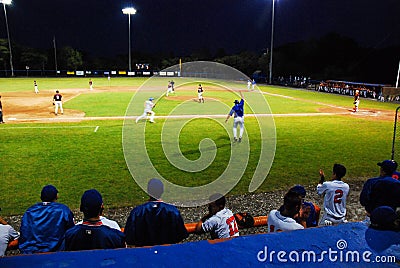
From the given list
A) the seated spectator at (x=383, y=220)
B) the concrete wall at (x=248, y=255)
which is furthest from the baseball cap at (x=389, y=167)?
the concrete wall at (x=248, y=255)

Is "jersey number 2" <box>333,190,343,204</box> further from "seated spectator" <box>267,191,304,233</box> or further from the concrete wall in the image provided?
the concrete wall

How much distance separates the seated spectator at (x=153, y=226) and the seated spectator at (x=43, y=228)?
3.23ft

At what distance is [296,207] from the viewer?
4.20 meters

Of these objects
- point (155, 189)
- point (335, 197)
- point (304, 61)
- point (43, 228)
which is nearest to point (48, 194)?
point (43, 228)

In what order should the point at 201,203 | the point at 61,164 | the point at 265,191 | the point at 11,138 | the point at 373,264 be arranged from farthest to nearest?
the point at 11,138 → the point at 61,164 → the point at 265,191 → the point at 201,203 → the point at 373,264

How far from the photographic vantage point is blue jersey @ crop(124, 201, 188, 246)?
14.2ft

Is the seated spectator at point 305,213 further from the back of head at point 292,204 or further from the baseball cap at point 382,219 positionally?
the baseball cap at point 382,219

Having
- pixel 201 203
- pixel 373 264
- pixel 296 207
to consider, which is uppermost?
pixel 373 264

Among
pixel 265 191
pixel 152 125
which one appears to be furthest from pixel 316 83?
pixel 265 191

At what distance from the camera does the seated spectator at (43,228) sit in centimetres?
452

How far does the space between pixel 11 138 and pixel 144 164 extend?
7.97m

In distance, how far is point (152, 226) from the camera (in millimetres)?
4324

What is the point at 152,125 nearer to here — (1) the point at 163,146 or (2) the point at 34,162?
(1) the point at 163,146

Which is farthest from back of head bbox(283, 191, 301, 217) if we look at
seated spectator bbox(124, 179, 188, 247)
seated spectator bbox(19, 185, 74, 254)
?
seated spectator bbox(19, 185, 74, 254)
